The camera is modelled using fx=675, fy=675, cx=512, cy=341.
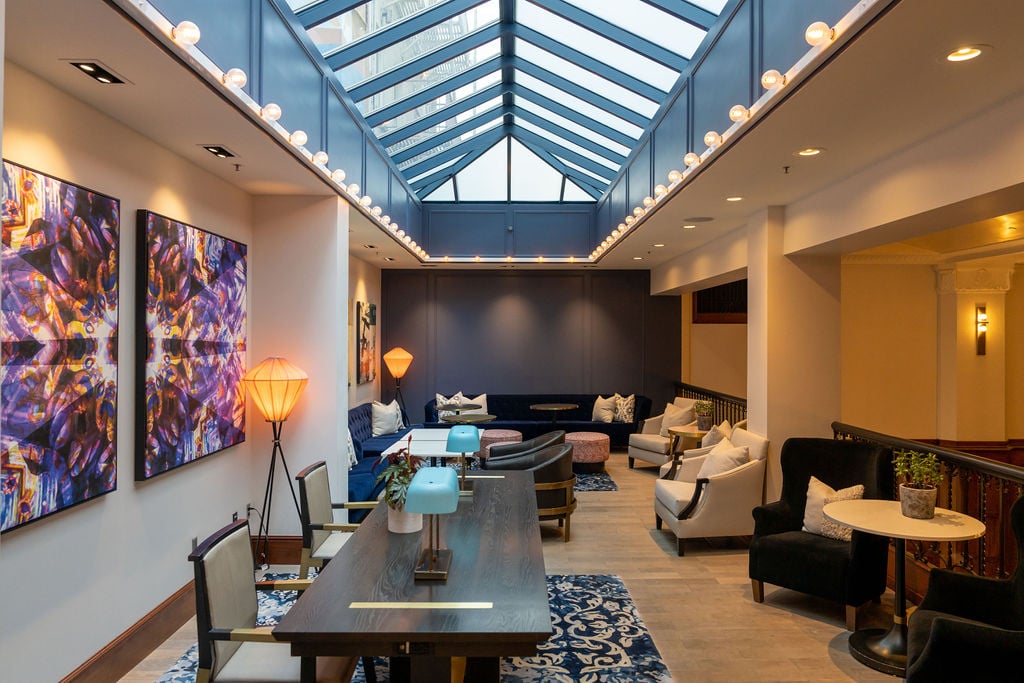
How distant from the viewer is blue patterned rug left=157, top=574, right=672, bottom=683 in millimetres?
3424

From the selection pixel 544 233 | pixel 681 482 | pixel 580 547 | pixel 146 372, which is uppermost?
pixel 544 233

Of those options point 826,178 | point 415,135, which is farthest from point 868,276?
point 415,135

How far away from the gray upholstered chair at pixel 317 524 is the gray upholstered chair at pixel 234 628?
0.84m

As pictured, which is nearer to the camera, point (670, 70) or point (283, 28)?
point (283, 28)

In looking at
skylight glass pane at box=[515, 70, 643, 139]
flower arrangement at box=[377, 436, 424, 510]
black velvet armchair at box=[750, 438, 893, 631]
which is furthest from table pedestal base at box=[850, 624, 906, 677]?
skylight glass pane at box=[515, 70, 643, 139]

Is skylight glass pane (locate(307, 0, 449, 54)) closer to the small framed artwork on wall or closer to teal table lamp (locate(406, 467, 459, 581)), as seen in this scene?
teal table lamp (locate(406, 467, 459, 581))

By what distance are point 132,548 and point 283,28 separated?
300 centimetres

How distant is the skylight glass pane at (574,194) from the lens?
32.9ft

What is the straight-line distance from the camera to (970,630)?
2580 millimetres

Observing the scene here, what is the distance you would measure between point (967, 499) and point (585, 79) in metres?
4.37

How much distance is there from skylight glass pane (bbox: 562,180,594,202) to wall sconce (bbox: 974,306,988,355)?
199 inches

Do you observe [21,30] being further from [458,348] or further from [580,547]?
[458,348]

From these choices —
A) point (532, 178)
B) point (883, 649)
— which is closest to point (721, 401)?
point (532, 178)

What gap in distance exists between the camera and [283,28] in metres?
3.88
